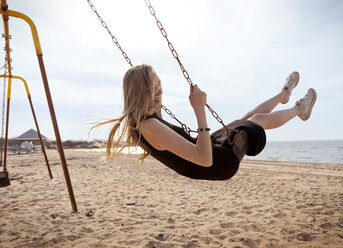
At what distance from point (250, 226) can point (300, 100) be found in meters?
1.98

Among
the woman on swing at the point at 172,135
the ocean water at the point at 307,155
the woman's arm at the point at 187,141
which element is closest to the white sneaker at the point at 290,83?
the woman on swing at the point at 172,135

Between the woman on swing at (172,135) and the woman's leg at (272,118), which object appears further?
the woman's leg at (272,118)

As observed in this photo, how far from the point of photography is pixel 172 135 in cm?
186

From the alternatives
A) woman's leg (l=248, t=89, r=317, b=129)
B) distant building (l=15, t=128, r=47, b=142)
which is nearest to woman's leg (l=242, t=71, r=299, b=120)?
woman's leg (l=248, t=89, r=317, b=129)

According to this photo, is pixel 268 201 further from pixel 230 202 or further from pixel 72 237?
pixel 72 237

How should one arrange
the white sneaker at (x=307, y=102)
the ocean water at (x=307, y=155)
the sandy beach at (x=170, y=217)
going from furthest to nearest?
the ocean water at (x=307, y=155) < the white sneaker at (x=307, y=102) < the sandy beach at (x=170, y=217)

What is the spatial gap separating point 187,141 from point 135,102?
59 centimetres

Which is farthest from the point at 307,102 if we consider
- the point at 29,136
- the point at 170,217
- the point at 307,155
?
the point at 307,155

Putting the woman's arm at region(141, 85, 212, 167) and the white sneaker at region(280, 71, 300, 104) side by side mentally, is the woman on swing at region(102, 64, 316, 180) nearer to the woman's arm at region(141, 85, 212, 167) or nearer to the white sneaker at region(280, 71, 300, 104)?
the woman's arm at region(141, 85, 212, 167)

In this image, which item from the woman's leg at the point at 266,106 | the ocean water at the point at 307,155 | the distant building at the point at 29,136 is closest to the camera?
the woman's leg at the point at 266,106

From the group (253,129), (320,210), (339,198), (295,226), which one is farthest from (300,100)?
(339,198)

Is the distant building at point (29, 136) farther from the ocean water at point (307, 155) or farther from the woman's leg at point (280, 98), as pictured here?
the woman's leg at point (280, 98)

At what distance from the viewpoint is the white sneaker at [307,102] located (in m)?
3.38

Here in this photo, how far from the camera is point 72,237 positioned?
327cm
